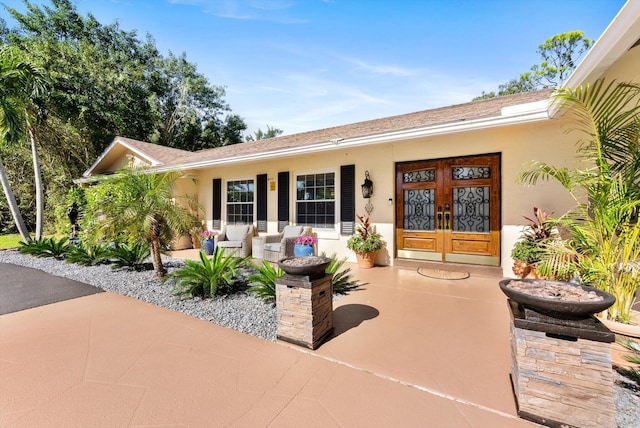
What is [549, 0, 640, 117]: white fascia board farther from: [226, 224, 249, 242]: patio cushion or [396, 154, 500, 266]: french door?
[226, 224, 249, 242]: patio cushion

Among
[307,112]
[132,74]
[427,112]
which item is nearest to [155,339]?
[427,112]

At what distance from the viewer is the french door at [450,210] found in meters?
5.62

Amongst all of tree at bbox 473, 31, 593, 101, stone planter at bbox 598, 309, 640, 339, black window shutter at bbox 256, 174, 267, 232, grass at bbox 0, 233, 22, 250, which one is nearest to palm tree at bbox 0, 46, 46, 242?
grass at bbox 0, 233, 22, 250

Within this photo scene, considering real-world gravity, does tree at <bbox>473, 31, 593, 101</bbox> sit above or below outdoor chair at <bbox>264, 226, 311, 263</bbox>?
above

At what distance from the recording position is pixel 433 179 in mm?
6129

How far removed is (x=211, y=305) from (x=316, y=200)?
4224mm

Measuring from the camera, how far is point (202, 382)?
2262mm

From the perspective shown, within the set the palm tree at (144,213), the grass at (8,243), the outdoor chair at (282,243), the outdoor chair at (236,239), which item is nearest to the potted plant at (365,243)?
the outdoor chair at (282,243)

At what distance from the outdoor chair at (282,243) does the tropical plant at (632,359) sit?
5513mm

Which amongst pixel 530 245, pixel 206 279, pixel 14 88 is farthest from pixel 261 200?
pixel 14 88

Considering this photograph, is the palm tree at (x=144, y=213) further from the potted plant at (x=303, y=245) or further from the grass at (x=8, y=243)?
the grass at (x=8, y=243)

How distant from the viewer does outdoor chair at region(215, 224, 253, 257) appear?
770 centimetres

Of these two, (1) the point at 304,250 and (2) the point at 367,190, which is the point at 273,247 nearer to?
(1) the point at 304,250

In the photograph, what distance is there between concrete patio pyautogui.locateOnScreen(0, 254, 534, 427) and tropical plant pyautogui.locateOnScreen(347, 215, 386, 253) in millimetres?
2548
